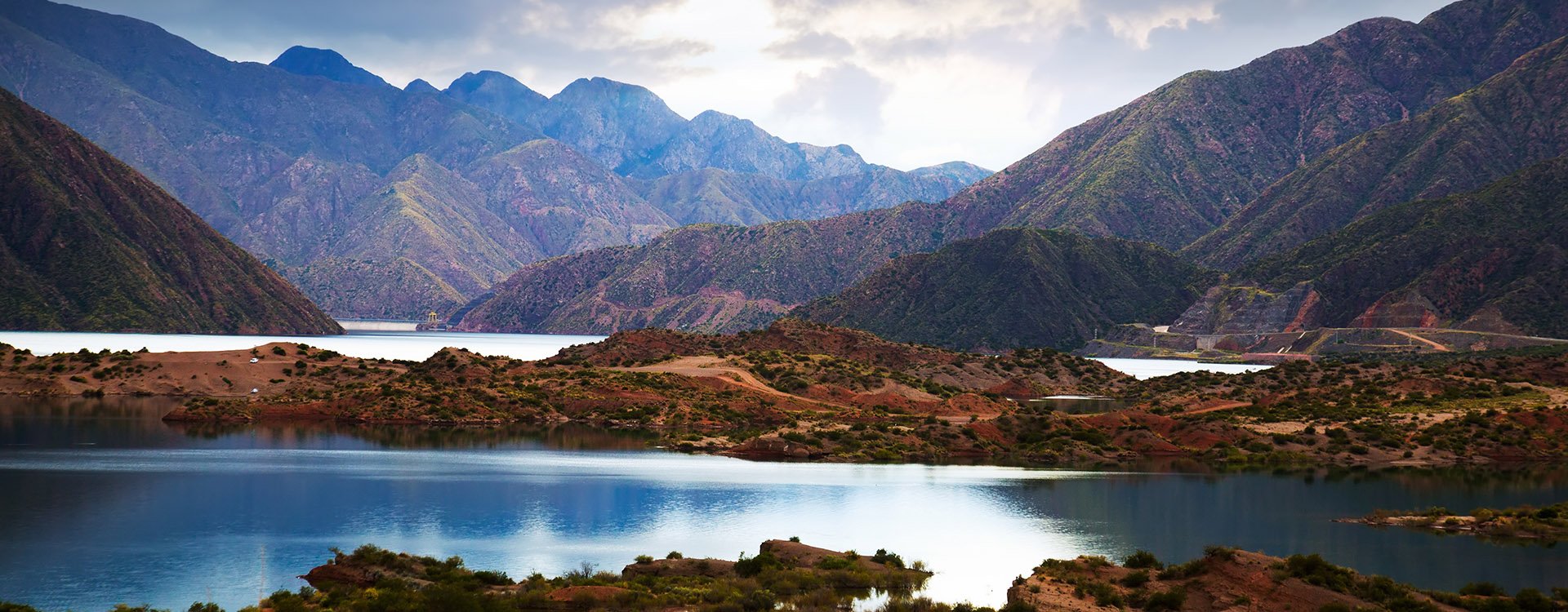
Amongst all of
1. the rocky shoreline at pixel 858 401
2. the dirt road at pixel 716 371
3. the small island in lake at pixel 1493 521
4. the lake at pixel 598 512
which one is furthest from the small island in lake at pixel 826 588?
the dirt road at pixel 716 371

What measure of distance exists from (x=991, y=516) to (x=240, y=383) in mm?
84882

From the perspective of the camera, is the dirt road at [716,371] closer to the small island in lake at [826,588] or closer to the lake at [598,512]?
the lake at [598,512]

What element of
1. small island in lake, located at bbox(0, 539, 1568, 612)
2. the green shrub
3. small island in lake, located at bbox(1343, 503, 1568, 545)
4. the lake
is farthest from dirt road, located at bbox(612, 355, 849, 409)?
small island in lake, located at bbox(0, 539, 1568, 612)

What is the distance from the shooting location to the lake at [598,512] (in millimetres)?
43844

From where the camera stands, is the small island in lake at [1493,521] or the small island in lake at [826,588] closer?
the small island in lake at [826,588]

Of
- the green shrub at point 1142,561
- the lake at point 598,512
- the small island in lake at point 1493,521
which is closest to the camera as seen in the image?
the green shrub at point 1142,561

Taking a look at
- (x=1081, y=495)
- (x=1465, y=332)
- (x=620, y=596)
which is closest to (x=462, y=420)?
(x=1081, y=495)

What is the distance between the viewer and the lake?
144ft

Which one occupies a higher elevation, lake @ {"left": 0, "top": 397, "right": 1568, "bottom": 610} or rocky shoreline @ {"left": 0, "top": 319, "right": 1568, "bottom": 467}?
rocky shoreline @ {"left": 0, "top": 319, "right": 1568, "bottom": 467}

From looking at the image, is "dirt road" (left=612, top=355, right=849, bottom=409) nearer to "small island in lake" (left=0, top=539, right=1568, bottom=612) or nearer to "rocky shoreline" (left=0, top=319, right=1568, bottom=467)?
"rocky shoreline" (left=0, top=319, right=1568, bottom=467)

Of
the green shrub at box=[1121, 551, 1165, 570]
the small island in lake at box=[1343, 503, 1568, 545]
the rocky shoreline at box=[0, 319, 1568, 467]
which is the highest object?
the rocky shoreline at box=[0, 319, 1568, 467]

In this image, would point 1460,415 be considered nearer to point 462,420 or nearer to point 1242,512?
point 1242,512

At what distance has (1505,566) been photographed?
45.5 metres

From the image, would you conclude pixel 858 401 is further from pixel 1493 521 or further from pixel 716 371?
pixel 1493 521
